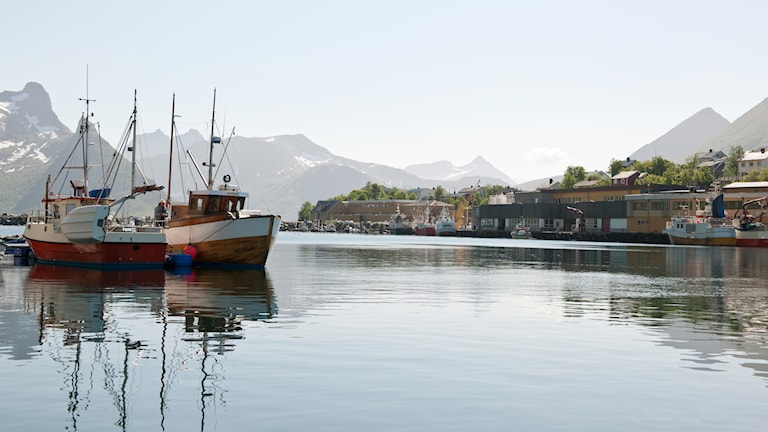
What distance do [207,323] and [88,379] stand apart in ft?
35.9

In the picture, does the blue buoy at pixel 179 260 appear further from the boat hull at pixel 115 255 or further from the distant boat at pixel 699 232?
the distant boat at pixel 699 232

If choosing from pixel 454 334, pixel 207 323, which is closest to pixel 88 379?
pixel 207 323

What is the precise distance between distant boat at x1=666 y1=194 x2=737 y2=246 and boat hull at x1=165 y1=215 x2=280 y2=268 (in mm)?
117964

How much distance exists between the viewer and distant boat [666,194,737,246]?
162 m

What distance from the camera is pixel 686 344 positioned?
27.3m

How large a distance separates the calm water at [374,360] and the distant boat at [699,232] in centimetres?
12287

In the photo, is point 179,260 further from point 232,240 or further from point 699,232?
point 699,232

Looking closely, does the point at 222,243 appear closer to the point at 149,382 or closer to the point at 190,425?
the point at 149,382

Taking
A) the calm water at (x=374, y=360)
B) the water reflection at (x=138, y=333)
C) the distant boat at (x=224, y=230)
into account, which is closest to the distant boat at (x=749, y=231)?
the distant boat at (x=224, y=230)

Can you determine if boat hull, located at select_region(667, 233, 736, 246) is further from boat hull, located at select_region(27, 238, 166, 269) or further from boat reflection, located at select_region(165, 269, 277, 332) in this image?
boat hull, located at select_region(27, 238, 166, 269)

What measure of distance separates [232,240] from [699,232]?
122014 millimetres

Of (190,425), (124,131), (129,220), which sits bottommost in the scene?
(190,425)

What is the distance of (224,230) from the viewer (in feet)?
215

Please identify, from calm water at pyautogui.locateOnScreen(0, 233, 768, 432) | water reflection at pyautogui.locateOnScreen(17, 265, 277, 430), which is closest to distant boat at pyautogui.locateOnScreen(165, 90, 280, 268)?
water reflection at pyautogui.locateOnScreen(17, 265, 277, 430)
